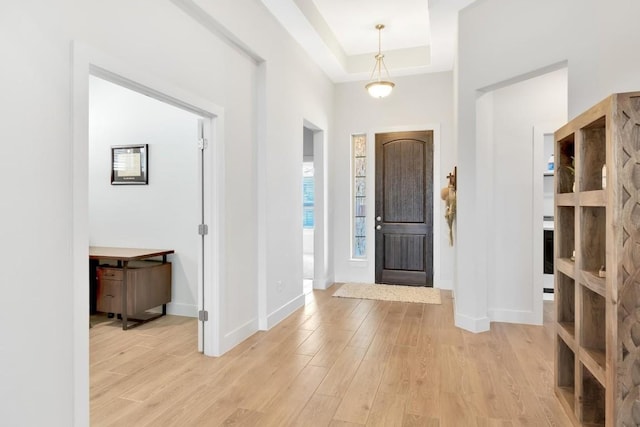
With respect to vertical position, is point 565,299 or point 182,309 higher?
point 565,299

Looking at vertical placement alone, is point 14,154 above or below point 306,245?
above

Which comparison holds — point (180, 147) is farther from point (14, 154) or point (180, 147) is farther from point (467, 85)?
point (467, 85)

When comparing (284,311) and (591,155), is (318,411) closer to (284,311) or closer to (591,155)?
(284,311)

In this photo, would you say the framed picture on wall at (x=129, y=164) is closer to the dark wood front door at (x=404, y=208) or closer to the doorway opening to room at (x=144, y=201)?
the doorway opening to room at (x=144, y=201)

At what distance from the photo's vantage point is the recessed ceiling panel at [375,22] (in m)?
A: 4.23

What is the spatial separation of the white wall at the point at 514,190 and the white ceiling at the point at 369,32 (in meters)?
1.10

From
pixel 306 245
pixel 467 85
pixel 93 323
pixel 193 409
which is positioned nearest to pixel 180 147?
pixel 93 323

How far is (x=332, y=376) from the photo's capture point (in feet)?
9.07

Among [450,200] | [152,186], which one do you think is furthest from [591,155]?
[152,186]

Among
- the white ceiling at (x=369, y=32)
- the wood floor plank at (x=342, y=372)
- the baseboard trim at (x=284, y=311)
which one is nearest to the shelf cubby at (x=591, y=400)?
the wood floor plank at (x=342, y=372)

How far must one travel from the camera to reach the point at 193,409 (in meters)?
2.31

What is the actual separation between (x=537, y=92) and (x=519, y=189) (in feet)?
3.36

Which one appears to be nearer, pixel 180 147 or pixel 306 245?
pixel 180 147

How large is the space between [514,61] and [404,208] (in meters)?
2.79
